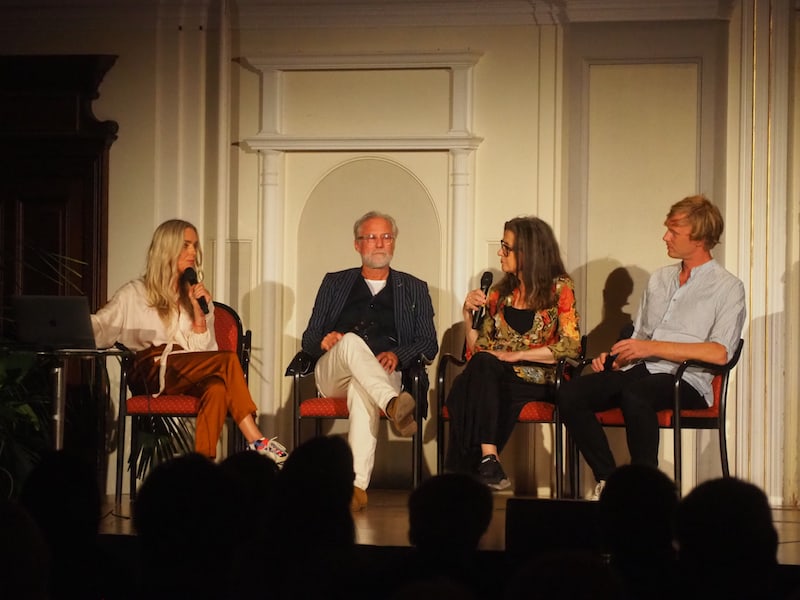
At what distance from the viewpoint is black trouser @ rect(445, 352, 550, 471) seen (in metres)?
4.75

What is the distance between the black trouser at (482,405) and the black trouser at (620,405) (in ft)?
0.70

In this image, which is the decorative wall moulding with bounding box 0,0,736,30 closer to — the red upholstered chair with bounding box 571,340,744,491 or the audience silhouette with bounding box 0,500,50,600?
the red upholstered chair with bounding box 571,340,744,491

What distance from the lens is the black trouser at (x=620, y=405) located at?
15.0 ft

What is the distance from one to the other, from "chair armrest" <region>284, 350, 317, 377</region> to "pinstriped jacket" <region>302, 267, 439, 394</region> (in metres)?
0.03

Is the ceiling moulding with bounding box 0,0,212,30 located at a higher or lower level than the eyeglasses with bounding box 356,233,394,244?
higher

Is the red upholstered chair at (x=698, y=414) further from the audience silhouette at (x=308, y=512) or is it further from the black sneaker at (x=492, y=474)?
the audience silhouette at (x=308, y=512)

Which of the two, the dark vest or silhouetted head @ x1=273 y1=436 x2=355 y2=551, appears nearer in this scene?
silhouetted head @ x1=273 y1=436 x2=355 y2=551

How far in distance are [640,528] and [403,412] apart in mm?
2537

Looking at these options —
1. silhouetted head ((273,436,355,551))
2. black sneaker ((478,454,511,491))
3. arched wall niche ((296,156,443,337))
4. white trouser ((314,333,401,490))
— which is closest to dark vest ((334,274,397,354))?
white trouser ((314,333,401,490))

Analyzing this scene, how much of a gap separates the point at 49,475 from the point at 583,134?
12.9 ft

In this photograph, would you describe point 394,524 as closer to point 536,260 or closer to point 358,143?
point 536,260

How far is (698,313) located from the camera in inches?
188

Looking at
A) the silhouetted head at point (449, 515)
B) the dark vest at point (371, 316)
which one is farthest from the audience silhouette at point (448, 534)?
the dark vest at point (371, 316)

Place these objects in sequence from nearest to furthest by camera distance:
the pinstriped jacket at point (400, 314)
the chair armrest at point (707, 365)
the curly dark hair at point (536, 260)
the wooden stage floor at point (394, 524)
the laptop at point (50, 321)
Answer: the wooden stage floor at point (394, 524) < the laptop at point (50, 321) < the chair armrest at point (707, 365) < the curly dark hair at point (536, 260) < the pinstriped jacket at point (400, 314)
